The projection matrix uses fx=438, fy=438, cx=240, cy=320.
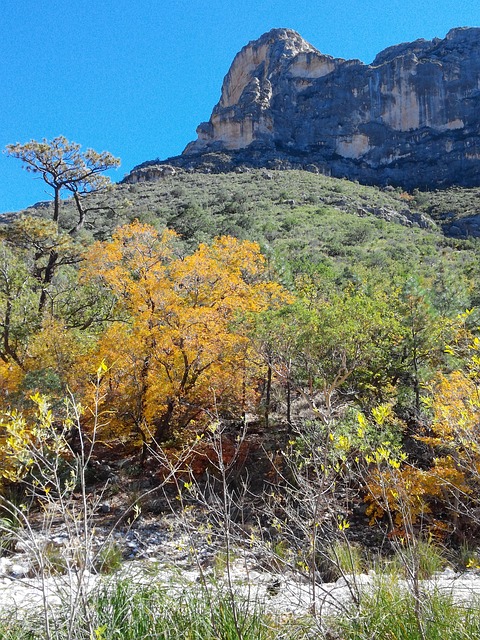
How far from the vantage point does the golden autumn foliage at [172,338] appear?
32.8ft

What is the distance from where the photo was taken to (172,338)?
32.9 ft

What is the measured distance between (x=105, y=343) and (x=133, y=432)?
268 centimetres

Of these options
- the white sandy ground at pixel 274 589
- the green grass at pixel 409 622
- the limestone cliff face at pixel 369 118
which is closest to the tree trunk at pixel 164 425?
the white sandy ground at pixel 274 589

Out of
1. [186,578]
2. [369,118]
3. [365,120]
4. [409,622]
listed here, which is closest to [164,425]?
[186,578]

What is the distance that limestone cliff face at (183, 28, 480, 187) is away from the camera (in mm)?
74438

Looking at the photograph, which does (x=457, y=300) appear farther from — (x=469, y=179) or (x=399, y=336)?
(x=469, y=179)

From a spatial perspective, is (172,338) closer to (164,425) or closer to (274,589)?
(164,425)

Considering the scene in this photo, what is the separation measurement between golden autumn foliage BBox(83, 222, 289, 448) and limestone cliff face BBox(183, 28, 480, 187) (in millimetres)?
65587

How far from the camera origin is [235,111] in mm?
84750

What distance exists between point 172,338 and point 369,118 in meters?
86.3

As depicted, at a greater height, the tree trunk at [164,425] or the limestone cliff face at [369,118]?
the limestone cliff face at [369,118]

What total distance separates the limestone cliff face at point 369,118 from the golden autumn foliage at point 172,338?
215 ft

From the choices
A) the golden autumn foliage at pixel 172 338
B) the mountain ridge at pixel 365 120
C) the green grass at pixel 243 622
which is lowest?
the green grass at pixel 243 622

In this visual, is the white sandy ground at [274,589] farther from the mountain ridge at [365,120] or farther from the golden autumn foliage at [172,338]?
the mountain ridge at [365,120]
